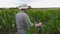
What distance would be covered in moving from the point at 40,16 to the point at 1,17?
139 centimetres

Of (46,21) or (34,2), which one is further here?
(46,21)

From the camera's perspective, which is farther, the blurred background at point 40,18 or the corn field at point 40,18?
the corn field at point 40,18

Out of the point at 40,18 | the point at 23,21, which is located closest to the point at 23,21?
the point at 23,21

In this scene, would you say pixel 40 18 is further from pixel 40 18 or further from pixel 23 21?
pixel 23 21

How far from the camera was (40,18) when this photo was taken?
6.69 metres

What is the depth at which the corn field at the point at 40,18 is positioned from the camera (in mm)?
6898

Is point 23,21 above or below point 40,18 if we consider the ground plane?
above

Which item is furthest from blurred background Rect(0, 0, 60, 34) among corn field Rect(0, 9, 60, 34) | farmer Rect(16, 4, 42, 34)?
farmer Rect(16, 4, 42, 34)

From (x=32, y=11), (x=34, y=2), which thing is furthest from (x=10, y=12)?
(x=34, y=2)

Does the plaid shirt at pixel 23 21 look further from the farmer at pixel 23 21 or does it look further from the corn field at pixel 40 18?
the corn field at pixel 40 18

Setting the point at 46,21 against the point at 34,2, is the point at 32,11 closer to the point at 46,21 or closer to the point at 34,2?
the point at 46,21

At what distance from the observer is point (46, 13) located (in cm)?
704

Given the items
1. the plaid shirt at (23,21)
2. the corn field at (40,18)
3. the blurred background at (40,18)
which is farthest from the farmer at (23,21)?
the corn field at (40,18)

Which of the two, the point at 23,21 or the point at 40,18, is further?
the point at 40,18
